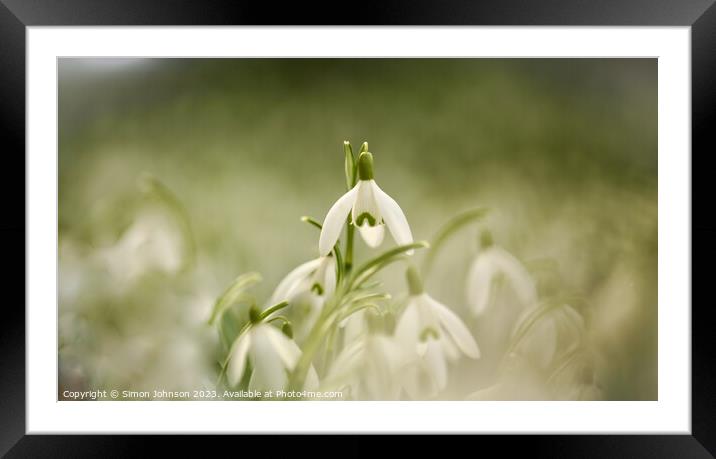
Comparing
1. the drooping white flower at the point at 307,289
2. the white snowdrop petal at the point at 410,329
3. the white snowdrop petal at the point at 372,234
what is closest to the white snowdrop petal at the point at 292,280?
the drooping white flower at the point at 307,289

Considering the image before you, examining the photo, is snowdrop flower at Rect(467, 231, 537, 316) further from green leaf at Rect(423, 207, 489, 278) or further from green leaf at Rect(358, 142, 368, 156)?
green leaf at Rect(358, 142, 368, 156)

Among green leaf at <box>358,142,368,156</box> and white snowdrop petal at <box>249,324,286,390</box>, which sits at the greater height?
green leaf at <box>358,142,368,156</box>

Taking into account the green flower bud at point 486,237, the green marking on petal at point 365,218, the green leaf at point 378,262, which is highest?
the green marking on petal at point 365,218

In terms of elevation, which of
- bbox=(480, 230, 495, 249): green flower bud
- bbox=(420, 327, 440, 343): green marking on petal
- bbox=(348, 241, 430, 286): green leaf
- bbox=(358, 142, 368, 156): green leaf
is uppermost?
bbox=(358, 142, 368, 156): green leaf

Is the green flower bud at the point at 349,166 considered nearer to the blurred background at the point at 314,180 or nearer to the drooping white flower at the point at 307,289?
the blurred background at the point at 314,180

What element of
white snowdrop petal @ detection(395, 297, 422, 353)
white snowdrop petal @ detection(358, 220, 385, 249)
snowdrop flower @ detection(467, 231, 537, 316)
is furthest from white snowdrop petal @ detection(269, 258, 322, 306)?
snowdrop flower @ detection(467, 231, 537, 316)

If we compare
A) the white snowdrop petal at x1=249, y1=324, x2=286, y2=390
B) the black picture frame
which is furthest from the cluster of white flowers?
the black picture frame
